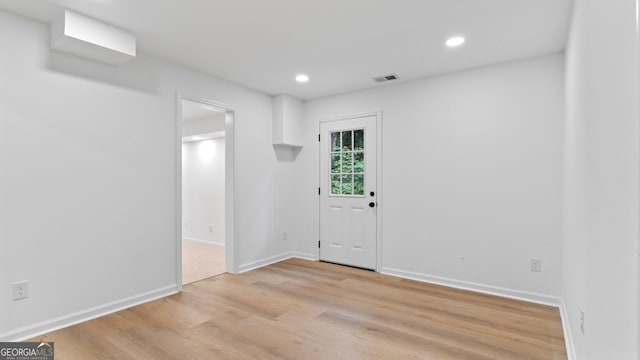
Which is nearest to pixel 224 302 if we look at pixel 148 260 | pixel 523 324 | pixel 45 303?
pixel 148 260

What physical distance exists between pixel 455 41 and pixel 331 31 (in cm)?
113

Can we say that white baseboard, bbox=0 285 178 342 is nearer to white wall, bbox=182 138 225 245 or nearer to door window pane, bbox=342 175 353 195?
door window pane, bbox=342 175 353 195

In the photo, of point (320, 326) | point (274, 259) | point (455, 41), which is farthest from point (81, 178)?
point (455, 41)

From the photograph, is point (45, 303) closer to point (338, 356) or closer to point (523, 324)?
point (338, 356)

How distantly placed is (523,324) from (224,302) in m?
2.71

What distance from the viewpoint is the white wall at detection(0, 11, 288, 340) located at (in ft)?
7.89

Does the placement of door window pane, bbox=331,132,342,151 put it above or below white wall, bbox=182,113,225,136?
below

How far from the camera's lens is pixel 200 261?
16.1 feet

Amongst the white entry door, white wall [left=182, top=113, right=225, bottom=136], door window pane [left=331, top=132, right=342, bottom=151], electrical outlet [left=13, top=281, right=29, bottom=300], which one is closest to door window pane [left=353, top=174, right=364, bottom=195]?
the white entry door

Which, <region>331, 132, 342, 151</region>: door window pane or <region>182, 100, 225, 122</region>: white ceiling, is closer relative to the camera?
<region>331, 132, 342, 151</region>: door window pane

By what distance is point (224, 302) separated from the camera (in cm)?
321

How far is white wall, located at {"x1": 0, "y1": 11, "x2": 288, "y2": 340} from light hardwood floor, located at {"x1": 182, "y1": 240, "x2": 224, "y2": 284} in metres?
0.71

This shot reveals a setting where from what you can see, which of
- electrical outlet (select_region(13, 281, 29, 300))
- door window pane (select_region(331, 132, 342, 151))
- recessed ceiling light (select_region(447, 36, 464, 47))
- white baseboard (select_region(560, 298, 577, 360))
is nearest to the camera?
white baseboard (select_region(560, 298, 577, 360))

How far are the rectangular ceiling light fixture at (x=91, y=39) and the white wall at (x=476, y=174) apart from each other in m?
2.80
